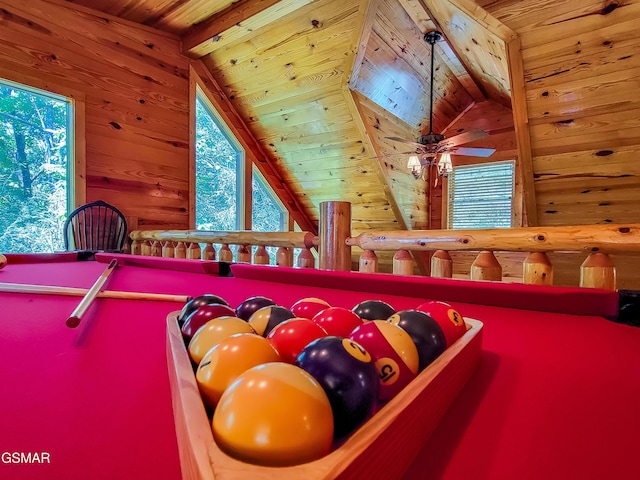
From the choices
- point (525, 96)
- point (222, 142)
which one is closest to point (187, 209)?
point (222, 142)

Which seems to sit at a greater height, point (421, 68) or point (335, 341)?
point (421, 68)

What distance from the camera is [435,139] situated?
11.4 feet

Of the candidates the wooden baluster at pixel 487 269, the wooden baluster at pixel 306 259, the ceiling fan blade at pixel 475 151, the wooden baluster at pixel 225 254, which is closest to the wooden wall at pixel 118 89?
the wooden baluster at pixel 225 254

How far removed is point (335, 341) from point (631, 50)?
122 inches

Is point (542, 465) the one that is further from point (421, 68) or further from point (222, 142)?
point (222, 142)

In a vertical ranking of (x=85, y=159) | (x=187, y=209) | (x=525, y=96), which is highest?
(x=525, y=96)

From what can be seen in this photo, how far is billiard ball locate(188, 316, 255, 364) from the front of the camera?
571mm

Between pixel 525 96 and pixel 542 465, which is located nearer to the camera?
pixel 542 465

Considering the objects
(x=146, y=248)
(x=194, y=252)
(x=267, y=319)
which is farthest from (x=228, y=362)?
(x=146, y=248)

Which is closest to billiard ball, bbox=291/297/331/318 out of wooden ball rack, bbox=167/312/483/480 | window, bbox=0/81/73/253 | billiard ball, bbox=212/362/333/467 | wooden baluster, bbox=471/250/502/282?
wooden ball rack, bbox=167/312/483/480

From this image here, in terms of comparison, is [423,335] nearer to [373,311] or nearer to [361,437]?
[373,311]

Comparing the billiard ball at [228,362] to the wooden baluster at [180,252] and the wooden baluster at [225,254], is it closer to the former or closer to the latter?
the wooden baluster at [225,254]

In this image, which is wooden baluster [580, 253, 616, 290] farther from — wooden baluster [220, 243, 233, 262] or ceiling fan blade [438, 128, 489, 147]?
wooden baluster [220, 243, 233, 262]

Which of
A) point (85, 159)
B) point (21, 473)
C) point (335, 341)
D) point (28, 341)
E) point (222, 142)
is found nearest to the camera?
point (21, 473)
